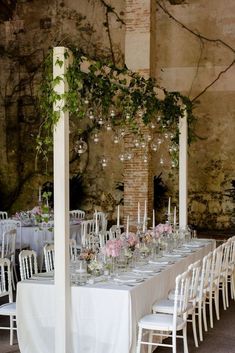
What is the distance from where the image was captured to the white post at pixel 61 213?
5.65 meters

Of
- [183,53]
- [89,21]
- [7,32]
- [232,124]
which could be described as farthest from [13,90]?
[232,124]

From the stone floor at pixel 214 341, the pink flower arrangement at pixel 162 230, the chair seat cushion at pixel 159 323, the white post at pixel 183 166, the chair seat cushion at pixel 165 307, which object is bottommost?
the stone floor at pixel 214 341

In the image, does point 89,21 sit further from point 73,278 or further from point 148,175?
point 73,278

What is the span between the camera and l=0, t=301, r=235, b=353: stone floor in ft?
21.3

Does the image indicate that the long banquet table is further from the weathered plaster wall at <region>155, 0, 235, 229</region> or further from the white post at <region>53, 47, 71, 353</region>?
the weathered plaster wall at <region>155, 0, 235, 229</region>

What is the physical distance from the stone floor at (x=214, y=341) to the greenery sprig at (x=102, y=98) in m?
2.10

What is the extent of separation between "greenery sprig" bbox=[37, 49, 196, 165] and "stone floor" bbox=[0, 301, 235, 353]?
210 centimetres

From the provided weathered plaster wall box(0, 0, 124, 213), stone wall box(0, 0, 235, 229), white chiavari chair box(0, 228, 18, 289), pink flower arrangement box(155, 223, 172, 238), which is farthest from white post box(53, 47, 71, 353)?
weathered plaster wall box(0, 0, 124, 213)

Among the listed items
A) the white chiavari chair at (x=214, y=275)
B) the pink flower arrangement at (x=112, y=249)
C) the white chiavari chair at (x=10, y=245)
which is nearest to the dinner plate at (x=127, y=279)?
the pink flower arrangement at (x=112, y=249)

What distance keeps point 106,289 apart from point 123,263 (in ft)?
3.70

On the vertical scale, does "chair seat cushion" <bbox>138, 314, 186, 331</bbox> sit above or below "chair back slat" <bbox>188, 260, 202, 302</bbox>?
below

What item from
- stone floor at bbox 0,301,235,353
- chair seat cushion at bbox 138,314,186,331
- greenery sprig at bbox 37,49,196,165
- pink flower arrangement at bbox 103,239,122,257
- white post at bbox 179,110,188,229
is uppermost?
greenery sprig at bbox 37,49,196,165

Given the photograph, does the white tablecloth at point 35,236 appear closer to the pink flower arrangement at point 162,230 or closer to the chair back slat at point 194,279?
the pink flower arrangement at point 162,230

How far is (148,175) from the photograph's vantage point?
1238cm
